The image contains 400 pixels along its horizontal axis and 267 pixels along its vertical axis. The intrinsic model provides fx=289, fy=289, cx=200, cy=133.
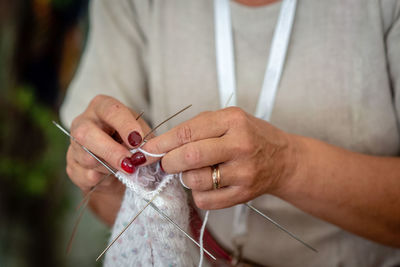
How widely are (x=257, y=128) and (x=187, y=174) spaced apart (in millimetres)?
168

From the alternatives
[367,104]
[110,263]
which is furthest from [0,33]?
[367,104]

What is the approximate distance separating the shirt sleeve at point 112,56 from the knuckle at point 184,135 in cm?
42

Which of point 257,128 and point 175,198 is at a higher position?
point 257,128

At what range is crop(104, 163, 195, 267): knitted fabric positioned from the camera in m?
0.60

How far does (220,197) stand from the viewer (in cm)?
59

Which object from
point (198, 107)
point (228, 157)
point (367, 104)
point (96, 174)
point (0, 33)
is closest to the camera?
point (228, 157)

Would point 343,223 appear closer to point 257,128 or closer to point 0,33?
point 257,128

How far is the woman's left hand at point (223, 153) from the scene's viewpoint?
0.53 metres

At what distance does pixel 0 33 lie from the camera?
1.29 metres

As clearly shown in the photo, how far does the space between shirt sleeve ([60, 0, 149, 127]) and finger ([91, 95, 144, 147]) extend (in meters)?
0.24

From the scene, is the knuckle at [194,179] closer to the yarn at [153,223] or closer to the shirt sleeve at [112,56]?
the yarn at [153,223]

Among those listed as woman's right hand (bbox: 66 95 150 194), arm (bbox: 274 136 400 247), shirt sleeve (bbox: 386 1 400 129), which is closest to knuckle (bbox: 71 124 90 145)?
woman's right hand (bbox: 66 95 150 194)

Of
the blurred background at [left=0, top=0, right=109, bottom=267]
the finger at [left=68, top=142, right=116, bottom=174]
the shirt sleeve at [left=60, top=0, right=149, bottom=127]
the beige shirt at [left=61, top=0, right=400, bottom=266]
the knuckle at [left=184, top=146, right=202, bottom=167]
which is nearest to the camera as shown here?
the knuckle at [left=184, top=146, right=202, bottom=167]

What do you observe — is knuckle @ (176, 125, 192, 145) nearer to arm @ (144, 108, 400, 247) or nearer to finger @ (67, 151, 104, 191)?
arm @ (144, 108, 400, 247)
